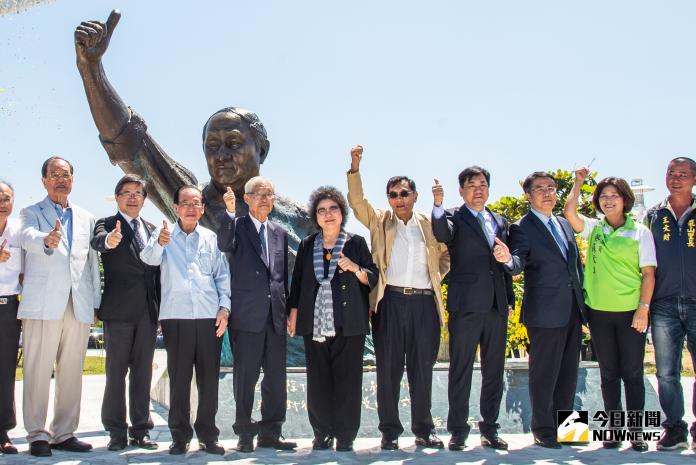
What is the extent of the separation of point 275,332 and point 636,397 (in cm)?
255

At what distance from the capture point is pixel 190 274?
4.94 meters

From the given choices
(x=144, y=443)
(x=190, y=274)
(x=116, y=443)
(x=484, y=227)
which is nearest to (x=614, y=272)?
(x=484, y=227)

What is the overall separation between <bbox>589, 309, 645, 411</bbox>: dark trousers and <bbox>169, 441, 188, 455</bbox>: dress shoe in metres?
2.89

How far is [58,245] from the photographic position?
16.0 ft

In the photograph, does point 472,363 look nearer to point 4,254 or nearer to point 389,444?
point 389,444

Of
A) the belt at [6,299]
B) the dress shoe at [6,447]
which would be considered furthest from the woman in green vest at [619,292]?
the dress shoe at [6,447]

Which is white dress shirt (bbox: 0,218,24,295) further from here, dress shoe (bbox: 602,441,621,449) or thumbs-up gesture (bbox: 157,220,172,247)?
dress shoe (bbox: 602,441,621,449)

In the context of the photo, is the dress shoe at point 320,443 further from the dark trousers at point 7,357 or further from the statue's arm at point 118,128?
the statue's arm at point 118,128

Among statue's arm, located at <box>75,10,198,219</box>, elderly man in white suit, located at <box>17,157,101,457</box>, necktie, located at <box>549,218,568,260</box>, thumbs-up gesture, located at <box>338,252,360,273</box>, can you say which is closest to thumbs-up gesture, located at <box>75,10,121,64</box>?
statue's arm, located at <box>75,10,198,219</box>

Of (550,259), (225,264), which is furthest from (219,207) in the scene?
(550,259)

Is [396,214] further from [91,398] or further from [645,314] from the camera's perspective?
[91,398]

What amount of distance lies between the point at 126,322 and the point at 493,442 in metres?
2.58

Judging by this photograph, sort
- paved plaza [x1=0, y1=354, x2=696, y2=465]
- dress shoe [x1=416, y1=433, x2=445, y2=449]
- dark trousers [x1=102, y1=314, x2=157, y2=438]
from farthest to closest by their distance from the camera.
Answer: dress shoe [x1=416, y1=433, x2=445, y2=449] < dark trousers [x1=102, y1=314, x2=157, y2=438] < paved plaza [x1=0, y1=354, x2=696, y2=465]

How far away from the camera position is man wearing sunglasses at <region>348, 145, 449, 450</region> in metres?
5.04
